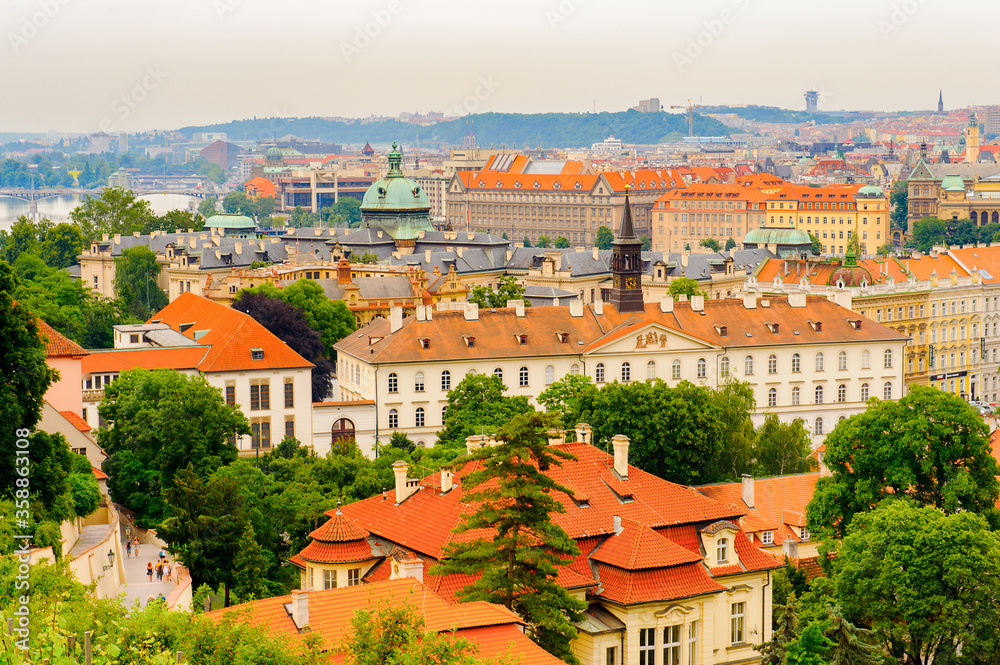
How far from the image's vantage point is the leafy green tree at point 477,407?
239 ft

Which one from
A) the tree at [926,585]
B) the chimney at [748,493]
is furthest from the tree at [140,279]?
the tree at [926,585]

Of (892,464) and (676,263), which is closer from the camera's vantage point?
(892,464)

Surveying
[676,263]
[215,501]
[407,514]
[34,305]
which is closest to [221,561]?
[215,501]

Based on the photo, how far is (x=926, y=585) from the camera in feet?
137

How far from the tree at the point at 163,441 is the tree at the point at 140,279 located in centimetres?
5974

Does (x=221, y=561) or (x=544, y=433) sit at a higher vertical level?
(x=544, y=433)

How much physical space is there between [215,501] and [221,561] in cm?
189

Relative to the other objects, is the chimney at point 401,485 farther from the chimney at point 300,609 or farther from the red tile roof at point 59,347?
the red tile roof at point 59,347

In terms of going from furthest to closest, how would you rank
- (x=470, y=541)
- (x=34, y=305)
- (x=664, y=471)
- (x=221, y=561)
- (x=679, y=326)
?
(x=34, y=305)
(x=679, y=326)
(x=664, y=471)
(x=221, y=561)
(x=470, y=541)

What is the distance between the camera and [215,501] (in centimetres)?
5022

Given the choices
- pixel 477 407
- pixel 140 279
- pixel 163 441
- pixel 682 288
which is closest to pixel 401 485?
pixel 163 441

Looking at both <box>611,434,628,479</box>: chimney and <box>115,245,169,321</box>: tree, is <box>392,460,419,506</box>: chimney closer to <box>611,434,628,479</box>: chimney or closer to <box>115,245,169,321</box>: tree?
<box>611,434,628,479</box>: chimney

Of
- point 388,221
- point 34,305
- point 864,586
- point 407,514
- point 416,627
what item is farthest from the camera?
point 388,221

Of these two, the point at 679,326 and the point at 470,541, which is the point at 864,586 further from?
the point at 679,326
